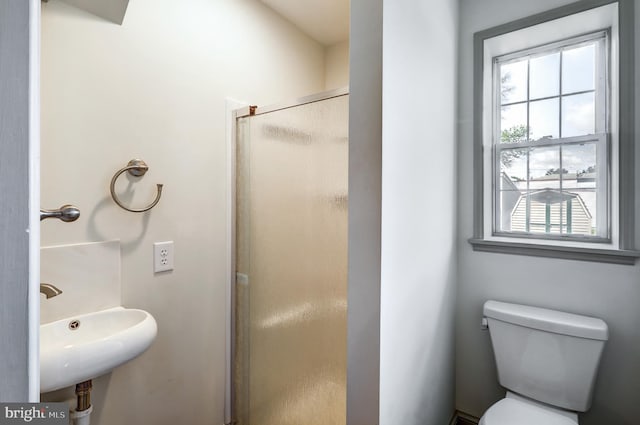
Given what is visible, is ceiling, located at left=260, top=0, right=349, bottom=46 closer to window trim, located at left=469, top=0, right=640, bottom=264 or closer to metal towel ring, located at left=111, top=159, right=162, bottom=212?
window trim, located at left=469, top=0, right=640, bottom=264

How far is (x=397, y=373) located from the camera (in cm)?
113

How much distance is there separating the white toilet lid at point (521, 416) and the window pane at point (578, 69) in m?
1.56

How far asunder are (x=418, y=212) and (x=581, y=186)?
3.24 feet

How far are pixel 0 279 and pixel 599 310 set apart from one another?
80.7 inches

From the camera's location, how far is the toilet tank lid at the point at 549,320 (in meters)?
1.36

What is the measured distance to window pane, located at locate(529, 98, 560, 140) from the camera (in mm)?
1666

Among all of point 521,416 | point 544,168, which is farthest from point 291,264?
point 544,168

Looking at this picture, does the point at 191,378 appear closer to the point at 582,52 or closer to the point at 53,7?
the point at 53,7

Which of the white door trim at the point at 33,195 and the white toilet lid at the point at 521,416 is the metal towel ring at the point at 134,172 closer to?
the white door trim at the point at 33,195

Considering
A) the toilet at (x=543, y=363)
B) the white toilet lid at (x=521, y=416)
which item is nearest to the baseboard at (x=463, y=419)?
the toilet at (x=543, y=363)

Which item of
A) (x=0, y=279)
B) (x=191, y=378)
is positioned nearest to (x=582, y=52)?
(x=0, y=279)

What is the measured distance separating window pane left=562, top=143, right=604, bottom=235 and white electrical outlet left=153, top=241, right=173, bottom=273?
203cm

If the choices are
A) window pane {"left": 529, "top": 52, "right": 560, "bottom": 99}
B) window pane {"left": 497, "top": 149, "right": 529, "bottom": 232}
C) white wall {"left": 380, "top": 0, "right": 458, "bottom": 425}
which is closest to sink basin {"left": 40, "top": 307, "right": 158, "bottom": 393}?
white wall {"left": 380, "top": 0, "right": 458, "bottom": 425}

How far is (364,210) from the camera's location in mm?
1051
